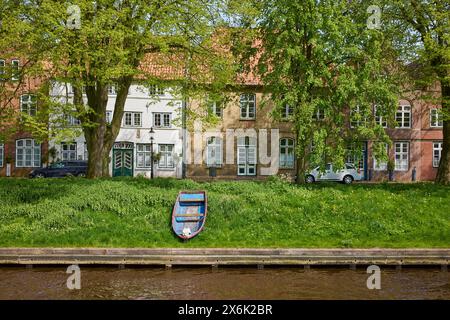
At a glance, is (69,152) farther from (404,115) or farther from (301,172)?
(404,115)

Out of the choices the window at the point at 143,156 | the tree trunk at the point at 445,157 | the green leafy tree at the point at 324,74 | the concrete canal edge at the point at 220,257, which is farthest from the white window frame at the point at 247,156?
the concrete canal edge at the point at 220,257

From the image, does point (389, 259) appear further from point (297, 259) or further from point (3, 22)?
point (3, 22)

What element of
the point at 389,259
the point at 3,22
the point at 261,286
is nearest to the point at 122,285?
the point at 261,286

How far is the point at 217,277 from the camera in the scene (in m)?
15.0

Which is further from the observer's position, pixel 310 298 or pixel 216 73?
pixel 216 73

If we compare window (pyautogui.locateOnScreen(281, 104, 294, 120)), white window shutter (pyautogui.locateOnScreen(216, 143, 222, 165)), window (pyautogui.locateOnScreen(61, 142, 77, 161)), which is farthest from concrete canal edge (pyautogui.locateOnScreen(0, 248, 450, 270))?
window (pyautogui.locateOnScreen(61, 142, 77, 161))

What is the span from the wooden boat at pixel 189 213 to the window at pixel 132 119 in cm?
2187

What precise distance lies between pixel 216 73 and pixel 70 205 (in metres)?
7.90

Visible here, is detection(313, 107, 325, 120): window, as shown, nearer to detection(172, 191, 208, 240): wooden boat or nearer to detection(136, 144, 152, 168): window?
detection(172, 191, 208, 240): wooden boat

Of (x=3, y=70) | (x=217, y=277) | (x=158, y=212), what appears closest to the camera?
(x=217, y=277)

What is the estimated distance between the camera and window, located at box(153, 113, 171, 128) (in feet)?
135

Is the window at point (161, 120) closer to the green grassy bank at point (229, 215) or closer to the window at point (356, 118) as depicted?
the green grassy bank at point (229, 215)

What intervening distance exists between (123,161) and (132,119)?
3.22 metres

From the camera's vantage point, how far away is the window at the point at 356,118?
2155cm
